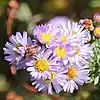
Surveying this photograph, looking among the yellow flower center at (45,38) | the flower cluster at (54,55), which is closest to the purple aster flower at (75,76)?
the flower cluster at (54,55)

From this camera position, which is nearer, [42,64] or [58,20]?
[42,64]

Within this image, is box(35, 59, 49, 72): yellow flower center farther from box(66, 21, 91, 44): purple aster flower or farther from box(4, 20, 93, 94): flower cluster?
box(66, 21, 91, 44): purple aster flower

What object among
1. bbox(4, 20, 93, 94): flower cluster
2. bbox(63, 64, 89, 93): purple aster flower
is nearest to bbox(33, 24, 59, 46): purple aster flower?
bbox(4, 20, 93, 94): flower cluster

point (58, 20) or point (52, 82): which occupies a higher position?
point (58, 20)

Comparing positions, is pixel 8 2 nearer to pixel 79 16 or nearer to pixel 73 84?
pixel 79 16

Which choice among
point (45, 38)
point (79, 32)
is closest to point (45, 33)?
point (45, 38)

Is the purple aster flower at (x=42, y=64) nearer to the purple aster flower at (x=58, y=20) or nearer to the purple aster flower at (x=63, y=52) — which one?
the purple aster flower at (x=63, y=52)

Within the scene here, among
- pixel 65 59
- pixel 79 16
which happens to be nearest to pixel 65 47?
pixel 65 59

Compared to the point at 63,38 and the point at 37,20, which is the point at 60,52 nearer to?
the point at 63,38
